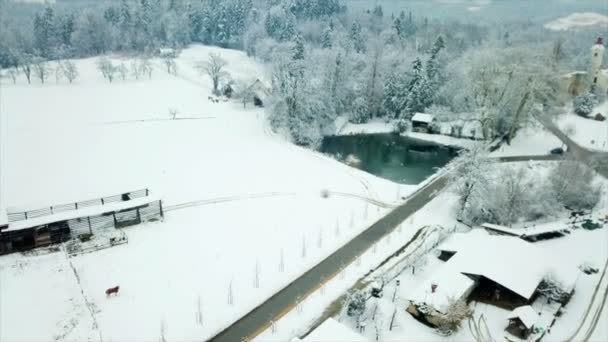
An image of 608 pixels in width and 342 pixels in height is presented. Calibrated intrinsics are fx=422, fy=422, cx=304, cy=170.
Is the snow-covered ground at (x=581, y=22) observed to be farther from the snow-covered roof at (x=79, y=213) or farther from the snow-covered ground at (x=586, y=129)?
the snow-covered roof at (x=79, y=213)

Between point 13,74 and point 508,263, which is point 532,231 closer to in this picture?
point 508,263

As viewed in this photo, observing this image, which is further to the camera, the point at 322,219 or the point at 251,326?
the point at 322,219

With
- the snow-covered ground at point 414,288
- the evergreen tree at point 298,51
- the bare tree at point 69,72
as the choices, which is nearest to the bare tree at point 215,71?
the evergreen tree at point 298,51

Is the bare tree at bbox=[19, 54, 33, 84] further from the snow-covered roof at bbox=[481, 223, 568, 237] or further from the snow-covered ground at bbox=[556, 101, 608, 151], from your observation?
the snow-covered ground at bbox=[556, 101, 608, 151]

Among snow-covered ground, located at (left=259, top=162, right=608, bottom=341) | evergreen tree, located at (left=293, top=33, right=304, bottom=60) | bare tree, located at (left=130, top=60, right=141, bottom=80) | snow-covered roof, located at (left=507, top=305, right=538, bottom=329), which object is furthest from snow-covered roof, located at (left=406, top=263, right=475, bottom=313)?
bare tree, located at (left=130, top=60, right=141, bottom=80)

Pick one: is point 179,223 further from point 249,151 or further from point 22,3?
point 22,3

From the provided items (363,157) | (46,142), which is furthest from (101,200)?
(363,157)
